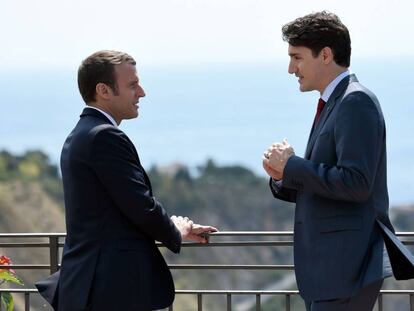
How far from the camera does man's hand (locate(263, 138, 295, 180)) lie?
3.71m

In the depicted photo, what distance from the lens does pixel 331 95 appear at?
3691mm

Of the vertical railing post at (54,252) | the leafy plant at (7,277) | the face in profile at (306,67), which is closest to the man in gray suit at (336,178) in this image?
the face in profile at (306,67)

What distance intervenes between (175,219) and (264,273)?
56.5m

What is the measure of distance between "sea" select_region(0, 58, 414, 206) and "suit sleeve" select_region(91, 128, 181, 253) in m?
120

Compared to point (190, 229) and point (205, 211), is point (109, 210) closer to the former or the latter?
point (190, 229)

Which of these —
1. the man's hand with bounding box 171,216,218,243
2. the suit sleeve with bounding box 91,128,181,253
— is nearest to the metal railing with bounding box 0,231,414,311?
the man's hand with bounding box 171,216,218,243

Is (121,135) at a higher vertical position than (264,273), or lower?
higher

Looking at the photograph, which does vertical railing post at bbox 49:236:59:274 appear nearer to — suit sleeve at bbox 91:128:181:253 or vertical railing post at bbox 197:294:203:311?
vertical railing post at bbox 197:294:203:311

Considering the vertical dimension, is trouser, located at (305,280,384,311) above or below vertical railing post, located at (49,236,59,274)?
above

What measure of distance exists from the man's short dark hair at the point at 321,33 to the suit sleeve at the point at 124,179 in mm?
625

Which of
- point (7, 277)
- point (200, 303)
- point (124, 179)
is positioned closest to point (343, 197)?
point (124, 179)

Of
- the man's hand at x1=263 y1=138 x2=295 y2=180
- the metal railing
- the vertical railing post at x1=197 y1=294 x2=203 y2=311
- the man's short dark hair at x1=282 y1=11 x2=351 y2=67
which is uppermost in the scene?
the man's short dark hair at x1=282 y1=11 x2=351 y2=67

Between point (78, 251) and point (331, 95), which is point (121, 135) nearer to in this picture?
point (78, 251)

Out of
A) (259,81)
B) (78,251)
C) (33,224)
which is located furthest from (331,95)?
(259,81)
